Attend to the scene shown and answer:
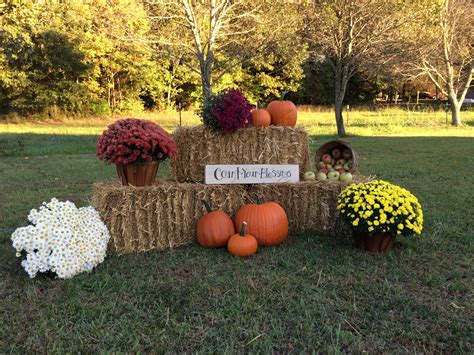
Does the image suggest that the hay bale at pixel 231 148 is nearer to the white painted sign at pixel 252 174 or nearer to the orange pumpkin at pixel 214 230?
the white painted sign at pixel 252 174

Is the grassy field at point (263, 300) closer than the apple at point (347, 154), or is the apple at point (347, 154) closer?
the grassy field at point (263, 300)

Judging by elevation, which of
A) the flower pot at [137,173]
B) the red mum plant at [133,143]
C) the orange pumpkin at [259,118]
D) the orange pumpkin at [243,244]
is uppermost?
the orange pumpkin at [259,118]

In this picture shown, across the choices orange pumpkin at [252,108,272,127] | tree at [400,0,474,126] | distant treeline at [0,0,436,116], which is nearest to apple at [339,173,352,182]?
orange pumpkin at [252,108,272,127]

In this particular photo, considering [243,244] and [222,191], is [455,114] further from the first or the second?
[243,244]

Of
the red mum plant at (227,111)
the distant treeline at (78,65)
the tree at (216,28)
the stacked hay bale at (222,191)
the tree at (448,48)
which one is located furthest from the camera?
the distant treeline at (78,65)

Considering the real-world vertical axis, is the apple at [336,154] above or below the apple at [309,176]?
above

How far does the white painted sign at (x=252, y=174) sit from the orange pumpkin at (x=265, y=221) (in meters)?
0.36

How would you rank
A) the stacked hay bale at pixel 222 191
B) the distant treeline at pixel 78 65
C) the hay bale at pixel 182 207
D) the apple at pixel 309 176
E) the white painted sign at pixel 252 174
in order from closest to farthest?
the hay bale at pixel 182 207 → the stacked hay bale at pixel 222 191 → the white painted sign at pixel 252 174 → the apple at pixel 309 176 → the distant treeline at pixel 78 65

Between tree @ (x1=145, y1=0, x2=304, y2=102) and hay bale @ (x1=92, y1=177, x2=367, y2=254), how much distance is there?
29.8 ft

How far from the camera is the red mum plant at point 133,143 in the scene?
3.63 metres

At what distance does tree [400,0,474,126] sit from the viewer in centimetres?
1678

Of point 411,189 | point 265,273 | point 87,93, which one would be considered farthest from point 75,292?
point 87,93

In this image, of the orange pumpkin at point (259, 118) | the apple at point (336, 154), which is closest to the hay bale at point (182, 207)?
the apple at point (336, 154)

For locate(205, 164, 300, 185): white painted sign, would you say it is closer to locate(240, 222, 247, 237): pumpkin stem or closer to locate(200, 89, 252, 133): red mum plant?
locate(200, 89, 252, 133): red mum plant
